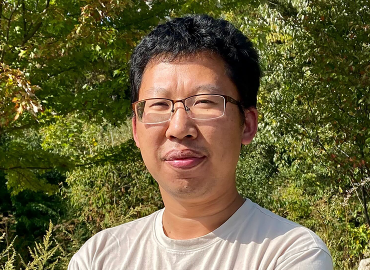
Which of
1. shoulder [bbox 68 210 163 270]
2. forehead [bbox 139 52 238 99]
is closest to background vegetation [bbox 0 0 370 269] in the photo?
shoulder [bbox 68 210 163 270]

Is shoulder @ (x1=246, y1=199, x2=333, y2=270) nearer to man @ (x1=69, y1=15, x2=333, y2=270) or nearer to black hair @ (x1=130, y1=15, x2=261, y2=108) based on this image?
man @ (x1=69, y1=15, x2=333, y2=270)

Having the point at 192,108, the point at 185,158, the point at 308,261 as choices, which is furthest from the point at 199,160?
the point at 308,261

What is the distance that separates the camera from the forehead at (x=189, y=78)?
1.41m

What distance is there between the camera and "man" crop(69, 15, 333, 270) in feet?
4.52

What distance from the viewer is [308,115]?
539 cm

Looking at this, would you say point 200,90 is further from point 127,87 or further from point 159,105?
point 127,87

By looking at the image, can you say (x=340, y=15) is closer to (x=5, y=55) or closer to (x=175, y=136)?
(x=5, y=55)

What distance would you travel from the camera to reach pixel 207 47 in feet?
4.85

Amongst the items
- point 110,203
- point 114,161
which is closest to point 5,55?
point 114,161

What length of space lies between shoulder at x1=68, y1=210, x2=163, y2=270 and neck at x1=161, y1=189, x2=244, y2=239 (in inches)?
4.6

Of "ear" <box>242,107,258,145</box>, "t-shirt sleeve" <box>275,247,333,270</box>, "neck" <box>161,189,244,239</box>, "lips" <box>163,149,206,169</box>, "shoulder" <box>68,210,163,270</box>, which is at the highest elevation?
"ear" <box>242,107,258,145</box>

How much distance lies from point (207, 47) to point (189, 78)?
0.41 ft

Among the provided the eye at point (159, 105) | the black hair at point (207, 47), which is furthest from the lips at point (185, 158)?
the black hair at point (207, 47)

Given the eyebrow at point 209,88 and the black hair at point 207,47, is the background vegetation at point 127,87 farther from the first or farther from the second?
the eyebrow at point 209,88
